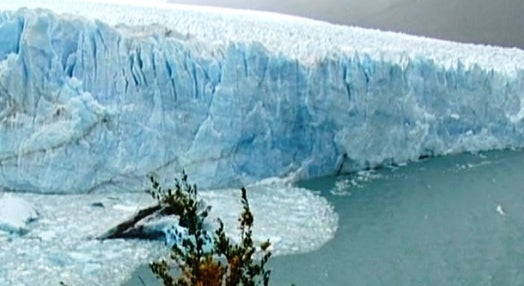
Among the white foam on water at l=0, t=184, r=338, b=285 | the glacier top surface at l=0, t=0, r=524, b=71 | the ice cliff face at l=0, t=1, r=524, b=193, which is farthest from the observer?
the glacier top surface at l=0, t=0, r=524, b=71

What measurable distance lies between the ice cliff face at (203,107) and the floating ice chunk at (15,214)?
1.92 feet

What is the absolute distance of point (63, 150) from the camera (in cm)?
578

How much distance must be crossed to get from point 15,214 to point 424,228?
3.20 m

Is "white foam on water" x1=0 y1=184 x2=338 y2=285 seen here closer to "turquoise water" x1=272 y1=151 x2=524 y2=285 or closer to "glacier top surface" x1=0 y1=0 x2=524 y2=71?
"turquoise water" x1=272 y1=151 x2=524 y2=285

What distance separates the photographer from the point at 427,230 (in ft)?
17.4

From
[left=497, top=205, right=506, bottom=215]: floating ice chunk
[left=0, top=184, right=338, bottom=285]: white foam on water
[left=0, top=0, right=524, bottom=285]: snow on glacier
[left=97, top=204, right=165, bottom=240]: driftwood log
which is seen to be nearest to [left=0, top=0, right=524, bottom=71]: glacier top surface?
[left=0, top=0, right=524, bottom=285]: snow on glacier

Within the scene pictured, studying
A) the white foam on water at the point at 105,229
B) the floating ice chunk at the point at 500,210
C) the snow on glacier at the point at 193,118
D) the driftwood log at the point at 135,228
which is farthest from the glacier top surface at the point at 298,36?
the driftwood log at the point at 135,228

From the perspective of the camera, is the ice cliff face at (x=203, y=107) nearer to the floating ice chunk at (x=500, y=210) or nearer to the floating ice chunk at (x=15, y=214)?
the floating ice chunk at (x=15, y=214)

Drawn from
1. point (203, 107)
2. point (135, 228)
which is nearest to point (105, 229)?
point (135, 228)

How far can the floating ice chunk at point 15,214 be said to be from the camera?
15.6ft

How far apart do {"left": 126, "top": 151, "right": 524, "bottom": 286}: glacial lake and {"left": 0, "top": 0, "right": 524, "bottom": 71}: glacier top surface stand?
4.67ft

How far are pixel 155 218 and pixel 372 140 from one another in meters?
3.08

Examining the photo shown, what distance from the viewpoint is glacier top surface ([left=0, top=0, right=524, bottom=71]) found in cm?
779

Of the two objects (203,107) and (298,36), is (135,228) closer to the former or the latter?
Answer: (203,107)
